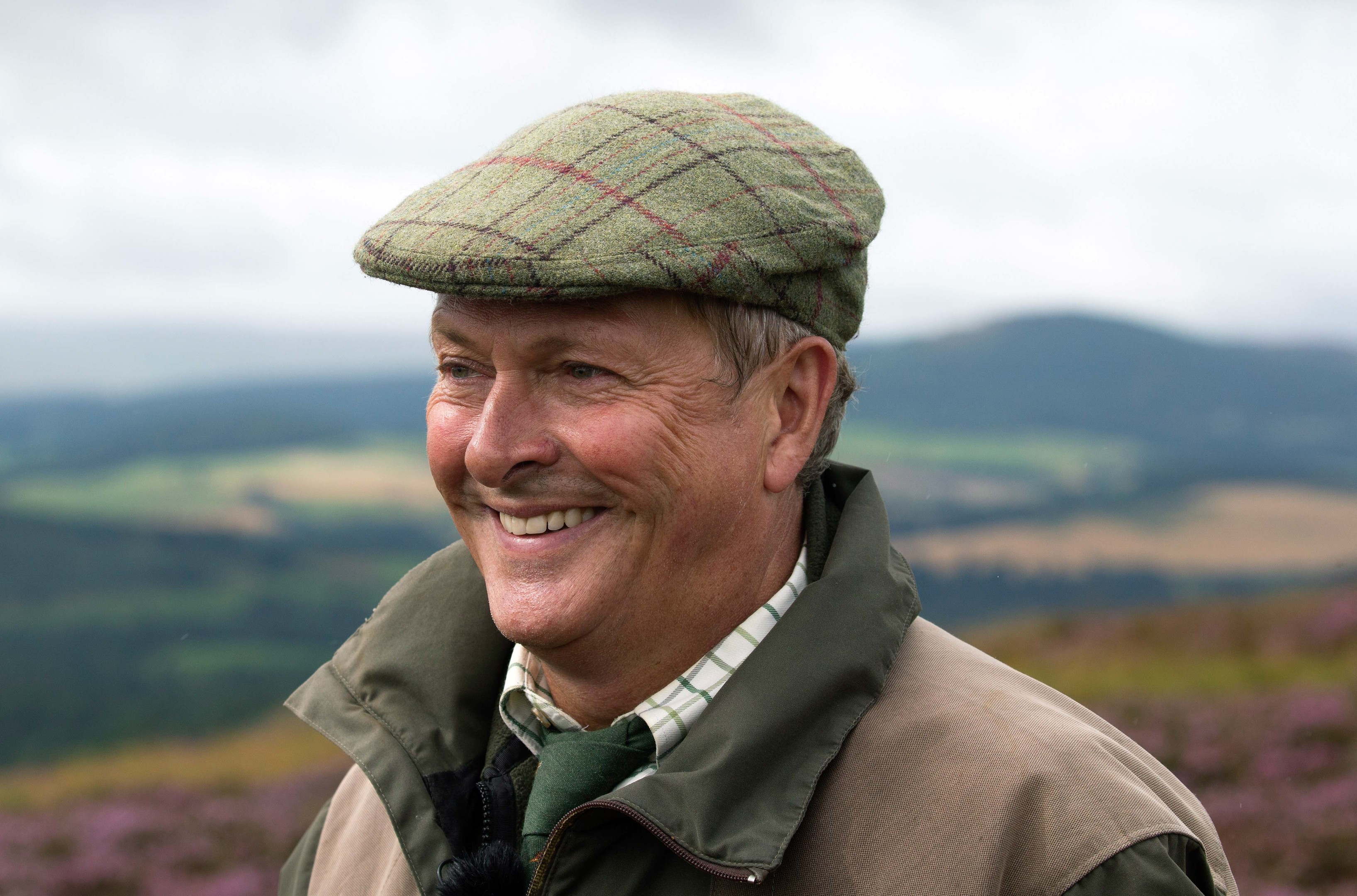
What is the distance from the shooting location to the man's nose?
2164 mm

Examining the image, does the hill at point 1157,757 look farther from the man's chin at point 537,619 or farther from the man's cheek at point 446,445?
the man's cheek at point 446,445

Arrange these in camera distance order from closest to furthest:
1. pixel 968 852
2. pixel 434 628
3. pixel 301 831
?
pixel 968 852
pixel 434 628
pixel 301 831

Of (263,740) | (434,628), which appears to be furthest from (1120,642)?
(434,628)

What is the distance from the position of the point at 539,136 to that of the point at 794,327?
662 millimetres

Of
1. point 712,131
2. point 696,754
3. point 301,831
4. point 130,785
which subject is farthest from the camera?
point 130,785

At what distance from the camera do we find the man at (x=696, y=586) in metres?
1.97

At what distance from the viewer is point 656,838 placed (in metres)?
2.03

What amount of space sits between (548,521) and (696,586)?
0.34 m

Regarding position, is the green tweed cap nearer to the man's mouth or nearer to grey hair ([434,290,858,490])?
grey hair ([434,290,858,490])

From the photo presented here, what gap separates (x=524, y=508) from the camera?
2.23 metres

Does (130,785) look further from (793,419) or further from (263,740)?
(793,419)

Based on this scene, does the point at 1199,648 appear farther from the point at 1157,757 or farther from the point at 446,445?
the point at 446,445

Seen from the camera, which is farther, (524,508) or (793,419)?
(793,419)

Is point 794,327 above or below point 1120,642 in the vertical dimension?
above
